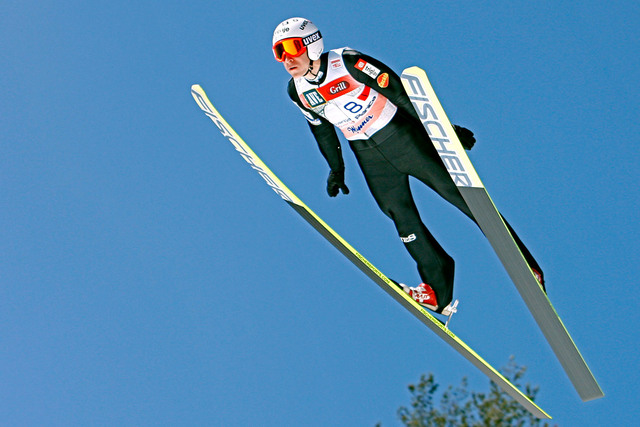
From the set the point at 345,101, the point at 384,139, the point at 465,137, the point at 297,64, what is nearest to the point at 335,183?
the point at 384,139

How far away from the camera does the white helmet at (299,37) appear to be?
547cm

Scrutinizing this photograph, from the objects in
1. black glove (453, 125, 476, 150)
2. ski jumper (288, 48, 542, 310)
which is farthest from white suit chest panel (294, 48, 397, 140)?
black glove (453, 125, 476, 150)

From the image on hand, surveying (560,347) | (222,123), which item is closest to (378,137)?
(222,123)

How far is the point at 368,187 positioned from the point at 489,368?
174cm

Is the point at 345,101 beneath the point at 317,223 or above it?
above

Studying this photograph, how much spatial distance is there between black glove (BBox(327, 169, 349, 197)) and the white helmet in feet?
3.47

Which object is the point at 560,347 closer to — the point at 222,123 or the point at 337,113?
the point at 337,113

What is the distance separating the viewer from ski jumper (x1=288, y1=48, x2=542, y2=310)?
555 cm

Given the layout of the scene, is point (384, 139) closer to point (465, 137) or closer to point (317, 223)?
point (465, 137)

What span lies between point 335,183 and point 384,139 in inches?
26.5

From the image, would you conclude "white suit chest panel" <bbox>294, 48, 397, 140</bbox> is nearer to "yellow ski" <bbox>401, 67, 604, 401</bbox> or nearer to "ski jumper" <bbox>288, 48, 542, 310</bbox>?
"ski jumper" <bbox>288, 48, 542, 310</bbox>

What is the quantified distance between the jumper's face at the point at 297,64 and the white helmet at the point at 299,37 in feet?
0.11

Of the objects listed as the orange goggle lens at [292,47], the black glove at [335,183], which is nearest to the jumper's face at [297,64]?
the orange goggle lens at [292,47]

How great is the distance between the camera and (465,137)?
545 cm
